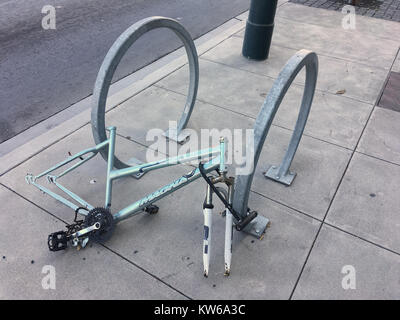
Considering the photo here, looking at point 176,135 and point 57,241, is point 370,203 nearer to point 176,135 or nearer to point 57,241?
point 176,135

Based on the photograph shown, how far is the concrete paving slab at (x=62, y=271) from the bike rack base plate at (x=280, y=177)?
4.77ft

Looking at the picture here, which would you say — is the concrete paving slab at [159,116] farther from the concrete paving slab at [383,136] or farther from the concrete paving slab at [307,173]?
the concrete paving slab at [383,136]

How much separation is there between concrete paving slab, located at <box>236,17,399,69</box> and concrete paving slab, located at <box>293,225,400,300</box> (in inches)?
158

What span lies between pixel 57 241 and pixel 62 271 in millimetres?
216

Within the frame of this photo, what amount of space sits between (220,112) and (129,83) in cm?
151

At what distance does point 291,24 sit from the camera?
709 cm

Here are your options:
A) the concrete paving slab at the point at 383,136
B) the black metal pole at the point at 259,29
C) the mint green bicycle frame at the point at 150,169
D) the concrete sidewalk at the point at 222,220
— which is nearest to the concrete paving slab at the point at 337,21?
the black metal pole at the point at 259,29

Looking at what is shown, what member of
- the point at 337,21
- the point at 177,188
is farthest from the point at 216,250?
the point at 337,21

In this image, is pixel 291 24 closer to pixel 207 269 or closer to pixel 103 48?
pixel 103 48

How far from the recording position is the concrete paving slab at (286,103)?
13.1 feet

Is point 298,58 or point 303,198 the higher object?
point 298,58

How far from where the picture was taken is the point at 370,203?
3.05m

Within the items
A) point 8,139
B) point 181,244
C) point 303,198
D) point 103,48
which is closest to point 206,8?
point 103,48
